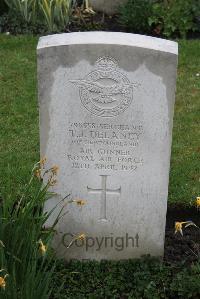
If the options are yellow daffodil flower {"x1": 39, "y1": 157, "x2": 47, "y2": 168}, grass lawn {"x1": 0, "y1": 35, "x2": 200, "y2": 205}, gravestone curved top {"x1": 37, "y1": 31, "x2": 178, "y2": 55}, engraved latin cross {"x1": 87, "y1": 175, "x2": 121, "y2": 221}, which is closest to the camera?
gravestone curved top {"x1": 37, "y1": 31, "x2": 178, "y2": 55}

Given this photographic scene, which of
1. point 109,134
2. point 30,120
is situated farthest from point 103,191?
point 30,120

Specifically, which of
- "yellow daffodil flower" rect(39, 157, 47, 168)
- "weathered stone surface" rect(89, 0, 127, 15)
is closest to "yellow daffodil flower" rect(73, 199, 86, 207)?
"yellow daffodil flower" rect(39, 157, 47, 168)

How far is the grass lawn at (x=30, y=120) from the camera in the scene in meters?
5.39

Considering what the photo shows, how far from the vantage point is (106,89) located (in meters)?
4.03

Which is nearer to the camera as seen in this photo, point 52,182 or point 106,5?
point 52,182

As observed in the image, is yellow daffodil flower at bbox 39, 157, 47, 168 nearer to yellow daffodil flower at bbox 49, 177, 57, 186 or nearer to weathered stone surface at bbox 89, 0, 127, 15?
yellow daffodil flower at bbox 49, 177, 57, 186

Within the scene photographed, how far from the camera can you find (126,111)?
4062 mm

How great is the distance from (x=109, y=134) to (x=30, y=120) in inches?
96.2

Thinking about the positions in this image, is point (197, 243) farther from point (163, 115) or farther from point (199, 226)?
point (163, 115)

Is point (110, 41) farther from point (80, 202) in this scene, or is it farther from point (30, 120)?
point (30, 120)

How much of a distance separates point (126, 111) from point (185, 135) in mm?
2236

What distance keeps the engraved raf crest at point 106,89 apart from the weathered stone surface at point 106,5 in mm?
5141

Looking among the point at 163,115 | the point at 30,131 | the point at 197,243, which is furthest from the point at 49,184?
the point at 30,131

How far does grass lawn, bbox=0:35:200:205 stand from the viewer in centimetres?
539
